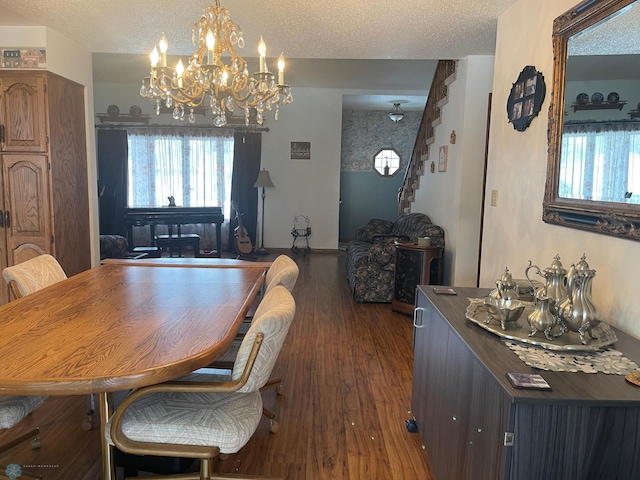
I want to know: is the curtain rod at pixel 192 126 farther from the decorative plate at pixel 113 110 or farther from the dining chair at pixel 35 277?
the dining chair at pixel 35 277

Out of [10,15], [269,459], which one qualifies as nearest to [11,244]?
[10,15]

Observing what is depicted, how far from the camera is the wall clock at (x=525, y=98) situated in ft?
8.03

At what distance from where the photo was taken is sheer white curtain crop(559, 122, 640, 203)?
1.61 m

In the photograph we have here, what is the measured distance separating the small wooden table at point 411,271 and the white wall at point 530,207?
0.90 m

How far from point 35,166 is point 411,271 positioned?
346cm

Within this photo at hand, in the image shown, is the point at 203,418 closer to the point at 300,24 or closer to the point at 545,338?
the point at 545,338

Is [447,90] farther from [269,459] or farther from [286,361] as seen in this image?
[269,459]

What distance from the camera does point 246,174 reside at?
7.90 metres

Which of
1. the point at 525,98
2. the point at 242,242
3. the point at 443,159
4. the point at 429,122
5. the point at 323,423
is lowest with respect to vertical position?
the point at 323,423

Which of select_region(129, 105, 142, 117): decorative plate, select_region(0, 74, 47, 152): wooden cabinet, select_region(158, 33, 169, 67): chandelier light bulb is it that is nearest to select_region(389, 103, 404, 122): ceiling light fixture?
select_region(129, 105, 142, 117): decorative plate

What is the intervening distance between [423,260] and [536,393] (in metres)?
3.16

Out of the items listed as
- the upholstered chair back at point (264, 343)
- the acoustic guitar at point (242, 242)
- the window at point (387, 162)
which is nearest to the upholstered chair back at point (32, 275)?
the upholstered chair back at point (264, 343)

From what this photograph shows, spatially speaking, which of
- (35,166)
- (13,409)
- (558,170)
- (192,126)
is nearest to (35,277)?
(13,409)

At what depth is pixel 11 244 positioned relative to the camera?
12.7ft
